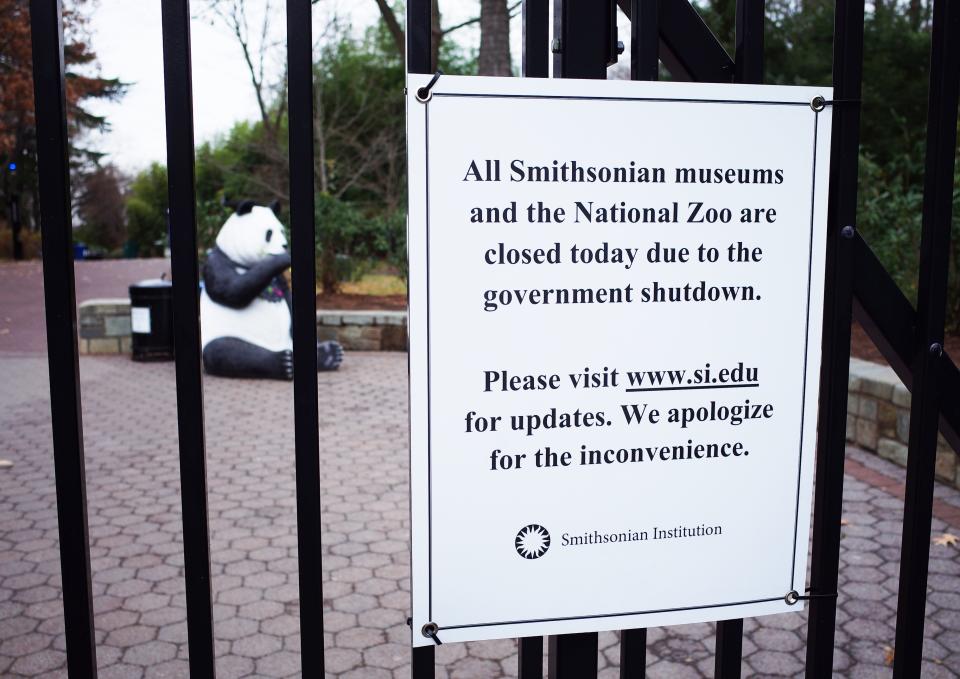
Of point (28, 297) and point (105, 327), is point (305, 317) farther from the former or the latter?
point (28, 297)

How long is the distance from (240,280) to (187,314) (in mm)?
8142

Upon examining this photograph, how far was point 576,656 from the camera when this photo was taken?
161 cm

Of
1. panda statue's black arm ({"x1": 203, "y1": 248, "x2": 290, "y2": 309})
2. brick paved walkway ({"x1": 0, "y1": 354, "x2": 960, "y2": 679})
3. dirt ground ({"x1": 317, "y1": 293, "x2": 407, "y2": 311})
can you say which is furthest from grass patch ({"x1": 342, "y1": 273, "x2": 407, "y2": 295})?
brick paved walkway ({"x1": 0, "y1": 354, "x2": 960, "y2": 679})

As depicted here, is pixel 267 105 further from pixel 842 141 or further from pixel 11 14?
pixel 842 141

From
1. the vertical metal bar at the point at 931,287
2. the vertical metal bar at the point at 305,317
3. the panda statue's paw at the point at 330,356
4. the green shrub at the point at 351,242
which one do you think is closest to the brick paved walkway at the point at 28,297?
the panda statue's paw at the point at 330,356

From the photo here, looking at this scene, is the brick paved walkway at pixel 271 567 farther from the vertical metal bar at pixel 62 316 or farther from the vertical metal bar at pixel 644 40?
the vertical metal bar at pixel 644 40

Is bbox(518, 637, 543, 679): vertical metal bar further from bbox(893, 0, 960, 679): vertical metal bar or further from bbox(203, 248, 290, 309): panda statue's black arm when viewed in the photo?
bbox(203, 248, 290, 309): panda statue's black arm

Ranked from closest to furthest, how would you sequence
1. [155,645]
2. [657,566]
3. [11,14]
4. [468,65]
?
[657,566] → [155,645] → [468,65] → [11,14]

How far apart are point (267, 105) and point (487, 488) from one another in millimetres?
19471

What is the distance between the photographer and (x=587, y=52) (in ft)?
4.77

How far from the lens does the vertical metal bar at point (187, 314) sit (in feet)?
4.51

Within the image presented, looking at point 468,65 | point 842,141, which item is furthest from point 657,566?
point 468,65

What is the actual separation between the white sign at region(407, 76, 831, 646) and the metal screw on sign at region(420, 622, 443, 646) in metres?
0.01

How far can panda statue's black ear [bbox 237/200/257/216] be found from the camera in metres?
9.76
